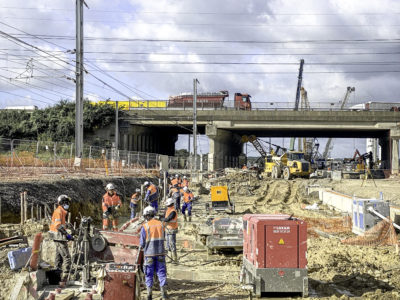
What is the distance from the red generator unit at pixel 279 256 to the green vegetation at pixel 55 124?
4534 centimetres

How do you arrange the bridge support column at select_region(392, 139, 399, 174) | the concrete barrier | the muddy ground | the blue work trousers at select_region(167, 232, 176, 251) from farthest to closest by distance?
1. the bridge support column at select_region(392, 139, 399, 174)
2. the concrete barrier
3. the blue work trousers at select_region(167, 232, 176, 251)
4. the muddy ground

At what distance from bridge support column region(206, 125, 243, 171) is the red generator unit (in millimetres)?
44299

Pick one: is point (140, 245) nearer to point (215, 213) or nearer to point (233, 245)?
point (233, 245)

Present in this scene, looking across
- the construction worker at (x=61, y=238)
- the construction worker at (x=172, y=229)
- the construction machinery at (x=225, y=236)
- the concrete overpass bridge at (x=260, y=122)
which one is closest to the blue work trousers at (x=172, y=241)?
the construction worker at (x=172, y=229)

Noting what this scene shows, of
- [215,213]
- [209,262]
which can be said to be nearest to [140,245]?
[209,262]

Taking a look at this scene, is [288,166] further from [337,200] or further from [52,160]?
[52,160]

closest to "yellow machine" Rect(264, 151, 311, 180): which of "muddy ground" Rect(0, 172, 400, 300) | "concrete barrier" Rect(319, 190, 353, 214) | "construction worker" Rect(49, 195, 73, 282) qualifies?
"concrete barrier" Rect(319, 190, 353, 214)

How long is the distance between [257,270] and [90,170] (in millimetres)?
22928

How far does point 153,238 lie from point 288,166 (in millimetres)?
38313

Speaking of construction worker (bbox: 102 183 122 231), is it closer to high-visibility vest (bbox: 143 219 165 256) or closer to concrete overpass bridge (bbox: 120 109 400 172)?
high-visibility vest (bbox: 143 219 165 256)

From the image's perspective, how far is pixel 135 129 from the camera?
2162 inches

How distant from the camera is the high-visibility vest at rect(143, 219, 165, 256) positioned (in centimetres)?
876

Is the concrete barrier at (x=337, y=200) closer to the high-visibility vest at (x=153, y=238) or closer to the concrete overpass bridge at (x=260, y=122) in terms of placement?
the high-visibility vest at (x=153, y=238)

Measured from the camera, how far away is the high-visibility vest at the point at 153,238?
876 centimetres
